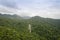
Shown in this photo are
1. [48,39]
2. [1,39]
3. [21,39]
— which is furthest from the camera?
[48,39]

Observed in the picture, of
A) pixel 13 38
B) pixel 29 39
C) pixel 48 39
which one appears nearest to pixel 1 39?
pixel 13 38

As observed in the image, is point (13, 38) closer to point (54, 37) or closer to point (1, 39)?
point (1, 39)

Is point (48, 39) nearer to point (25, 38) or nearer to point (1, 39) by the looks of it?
point (25, 38)

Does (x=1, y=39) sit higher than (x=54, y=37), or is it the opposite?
(x=1, y=39)

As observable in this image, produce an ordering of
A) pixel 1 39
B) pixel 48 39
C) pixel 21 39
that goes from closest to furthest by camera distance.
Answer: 1. pixel 1 39
2. pixel 21 39
3. pixel 48 39

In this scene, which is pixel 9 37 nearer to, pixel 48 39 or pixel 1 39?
pixel 1 39

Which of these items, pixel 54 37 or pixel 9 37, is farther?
pixel 54 37

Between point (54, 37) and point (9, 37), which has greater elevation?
point (9, 37)

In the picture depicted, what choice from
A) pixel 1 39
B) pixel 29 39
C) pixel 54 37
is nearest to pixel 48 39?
pixel 54 37
